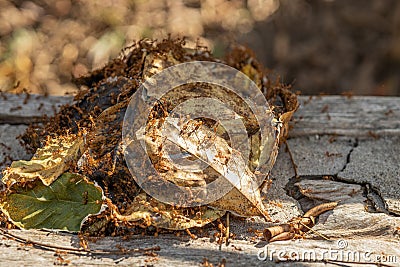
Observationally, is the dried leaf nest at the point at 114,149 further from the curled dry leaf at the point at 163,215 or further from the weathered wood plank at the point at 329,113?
the weathered wood plank at the point at 329,113

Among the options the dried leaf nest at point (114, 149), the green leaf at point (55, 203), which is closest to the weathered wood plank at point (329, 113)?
the dried leaf nest at point (114, 149)

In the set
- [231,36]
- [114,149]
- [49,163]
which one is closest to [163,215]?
[114,149]

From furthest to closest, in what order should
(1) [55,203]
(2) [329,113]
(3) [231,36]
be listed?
(3) [231,36] → (2) [329,113] → (1) [55,203]

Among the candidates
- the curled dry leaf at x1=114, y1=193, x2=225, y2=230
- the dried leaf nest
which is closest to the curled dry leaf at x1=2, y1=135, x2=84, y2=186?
the dried leaf nest

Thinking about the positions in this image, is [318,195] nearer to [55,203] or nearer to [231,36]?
[55,203]

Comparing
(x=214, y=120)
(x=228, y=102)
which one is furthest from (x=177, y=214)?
(x=228, y=102)

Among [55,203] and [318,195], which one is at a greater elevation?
[318,195]
